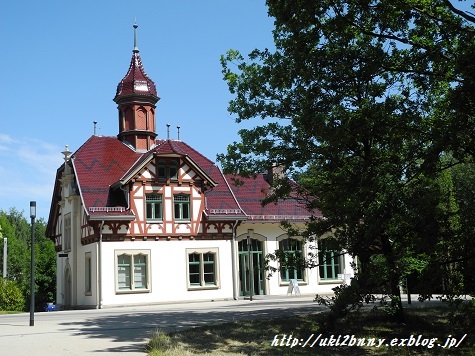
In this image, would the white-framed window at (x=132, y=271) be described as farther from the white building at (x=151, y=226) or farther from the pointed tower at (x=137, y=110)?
the pointed tower at (x=137, y=110)

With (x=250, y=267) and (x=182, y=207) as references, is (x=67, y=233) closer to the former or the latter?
(x=182, y=207)

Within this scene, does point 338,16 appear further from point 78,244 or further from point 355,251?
point 78,244

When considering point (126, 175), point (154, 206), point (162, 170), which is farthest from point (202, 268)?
point (126, 175)

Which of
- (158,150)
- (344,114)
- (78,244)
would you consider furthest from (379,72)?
(78,244)

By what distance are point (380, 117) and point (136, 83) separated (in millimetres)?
25893

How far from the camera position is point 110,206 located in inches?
1209

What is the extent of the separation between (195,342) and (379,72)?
6574 mm

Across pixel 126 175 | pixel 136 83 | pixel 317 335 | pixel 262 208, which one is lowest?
pixel 317 335

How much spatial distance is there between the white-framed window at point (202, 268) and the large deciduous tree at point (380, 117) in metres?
18.6

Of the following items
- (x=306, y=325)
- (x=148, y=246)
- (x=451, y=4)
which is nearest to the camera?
(x=451, y=4)

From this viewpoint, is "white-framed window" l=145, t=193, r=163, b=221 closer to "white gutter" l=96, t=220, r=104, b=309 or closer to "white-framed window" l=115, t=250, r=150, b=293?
"white-framed window" l=115, t=250, r=150, b=293

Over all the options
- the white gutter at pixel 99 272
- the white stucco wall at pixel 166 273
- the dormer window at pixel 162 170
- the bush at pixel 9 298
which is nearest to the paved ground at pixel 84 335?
the white gutter at pixel 99 272

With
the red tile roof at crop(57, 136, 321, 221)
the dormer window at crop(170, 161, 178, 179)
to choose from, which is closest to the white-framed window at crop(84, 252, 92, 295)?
the red tile roof at crop(57, 136, 321, 221)

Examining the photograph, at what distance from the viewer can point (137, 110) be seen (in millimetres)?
35625
